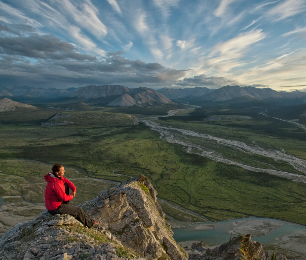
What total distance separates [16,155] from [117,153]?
49.1m

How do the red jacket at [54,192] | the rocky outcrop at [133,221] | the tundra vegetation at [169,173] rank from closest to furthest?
the red jacket at [54,192] → the rocky outcrop at [133,221] → the tundra vegetation at [169,173]

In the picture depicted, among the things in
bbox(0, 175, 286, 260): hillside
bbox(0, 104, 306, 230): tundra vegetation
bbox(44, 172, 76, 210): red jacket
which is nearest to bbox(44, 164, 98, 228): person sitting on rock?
bbox(44, 172, 76, 210): red jacket

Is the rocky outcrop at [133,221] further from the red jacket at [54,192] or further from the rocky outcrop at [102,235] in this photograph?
the red jacket at [54,192]

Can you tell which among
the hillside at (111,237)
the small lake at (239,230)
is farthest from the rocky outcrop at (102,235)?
the small lake at (239,230)

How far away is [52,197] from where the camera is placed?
11.1 meters

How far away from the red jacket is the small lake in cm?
3691

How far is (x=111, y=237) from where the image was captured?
13.3 m

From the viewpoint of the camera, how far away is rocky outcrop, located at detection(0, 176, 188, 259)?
9.59 metres

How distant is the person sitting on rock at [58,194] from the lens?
10.7 metres

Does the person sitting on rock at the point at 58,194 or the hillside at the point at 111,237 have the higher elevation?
the person sitting on rock at the point at 58,194

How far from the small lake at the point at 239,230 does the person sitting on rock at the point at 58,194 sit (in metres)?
36.2

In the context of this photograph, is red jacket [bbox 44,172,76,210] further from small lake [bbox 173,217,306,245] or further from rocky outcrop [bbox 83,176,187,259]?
small lake [bbox 173,217,306,245]

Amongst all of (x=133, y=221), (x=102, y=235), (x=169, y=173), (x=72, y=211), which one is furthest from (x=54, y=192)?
(x=169, y=173)

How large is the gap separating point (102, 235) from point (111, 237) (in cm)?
88
